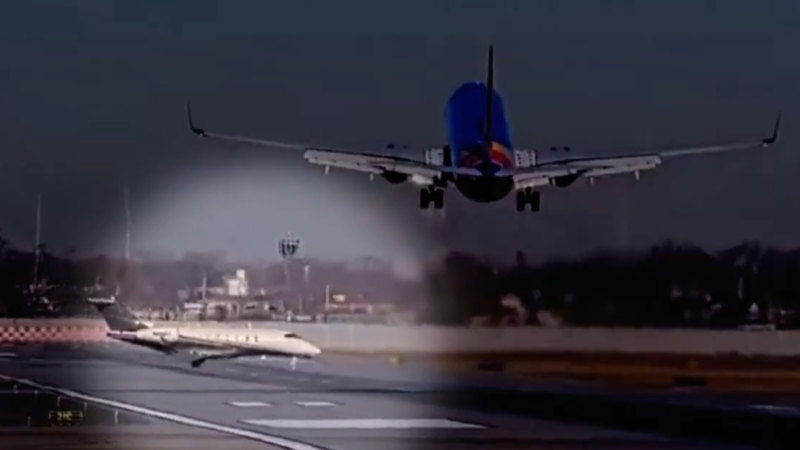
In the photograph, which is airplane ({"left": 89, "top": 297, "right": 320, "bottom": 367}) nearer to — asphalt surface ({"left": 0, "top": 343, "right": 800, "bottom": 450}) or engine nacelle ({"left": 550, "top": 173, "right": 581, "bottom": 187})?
asphalt surface ({"left": 0, "top": 343, "right": 800, "bottom": 450})

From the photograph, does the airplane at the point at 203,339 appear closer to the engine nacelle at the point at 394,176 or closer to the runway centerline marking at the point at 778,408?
the engine nacelle at the point at 394,176

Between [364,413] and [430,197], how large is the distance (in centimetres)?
2531

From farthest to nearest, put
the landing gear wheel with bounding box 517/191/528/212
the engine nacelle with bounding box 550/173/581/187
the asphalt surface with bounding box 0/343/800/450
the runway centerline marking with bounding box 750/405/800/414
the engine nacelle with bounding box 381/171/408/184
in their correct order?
the landing gear wheel with bounding box 517/191/528/212 < the engine nacelle with bounding box 550/173/581/187 < the engine nacelle with bounding box 381/171/408/184 < the runway centerline marking with bounding box 750/405/800/414 < the asphalt surface with bounding box 0/343/800/450

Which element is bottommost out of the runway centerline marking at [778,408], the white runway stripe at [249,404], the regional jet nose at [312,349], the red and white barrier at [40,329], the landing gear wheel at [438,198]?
the runway centerline marking at [778,408]

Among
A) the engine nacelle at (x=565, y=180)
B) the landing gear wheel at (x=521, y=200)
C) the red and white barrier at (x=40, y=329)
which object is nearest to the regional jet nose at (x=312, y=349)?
the landing gear wheel at (x=521, y=200)

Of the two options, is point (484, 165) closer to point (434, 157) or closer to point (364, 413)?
point (434, 157)

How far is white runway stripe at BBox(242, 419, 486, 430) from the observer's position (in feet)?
129

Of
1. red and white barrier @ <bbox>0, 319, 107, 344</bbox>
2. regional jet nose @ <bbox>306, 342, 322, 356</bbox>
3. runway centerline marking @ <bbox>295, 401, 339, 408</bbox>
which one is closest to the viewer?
runway centerline marking @ <bbox>295, 401, 339, 408</bbox>

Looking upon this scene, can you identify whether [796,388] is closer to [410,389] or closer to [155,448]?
[410,389]

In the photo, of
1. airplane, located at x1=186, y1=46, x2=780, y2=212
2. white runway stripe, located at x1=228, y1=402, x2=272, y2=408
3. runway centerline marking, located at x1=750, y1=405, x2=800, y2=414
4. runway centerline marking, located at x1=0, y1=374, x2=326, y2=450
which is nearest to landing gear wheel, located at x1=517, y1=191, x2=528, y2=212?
airplane, located at x1=186, y1=46, x2=780, y2=212

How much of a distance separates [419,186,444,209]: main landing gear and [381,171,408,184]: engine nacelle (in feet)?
11.4

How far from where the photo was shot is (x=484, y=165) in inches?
2542

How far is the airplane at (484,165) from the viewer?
6378cm

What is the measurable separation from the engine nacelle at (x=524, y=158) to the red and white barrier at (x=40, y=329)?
35188 mm
